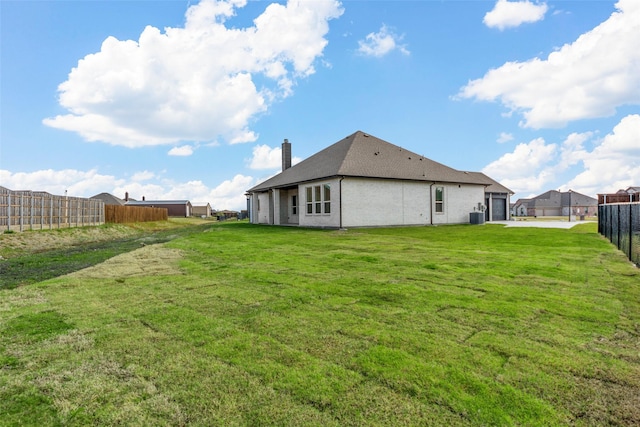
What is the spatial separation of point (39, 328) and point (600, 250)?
1307 centimetres

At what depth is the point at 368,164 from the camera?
72.5 ft

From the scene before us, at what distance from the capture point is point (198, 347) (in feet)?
11.0

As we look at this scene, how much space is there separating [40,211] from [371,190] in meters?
19.3

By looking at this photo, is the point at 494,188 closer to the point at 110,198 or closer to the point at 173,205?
the point at 173,205

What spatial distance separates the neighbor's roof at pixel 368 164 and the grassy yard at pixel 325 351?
14.7 meters

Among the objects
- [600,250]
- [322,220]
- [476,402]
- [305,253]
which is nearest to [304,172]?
[322,220]

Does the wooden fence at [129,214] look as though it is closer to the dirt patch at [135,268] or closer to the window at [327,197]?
the window at [327,197]

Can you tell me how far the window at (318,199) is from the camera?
21250 millimetres

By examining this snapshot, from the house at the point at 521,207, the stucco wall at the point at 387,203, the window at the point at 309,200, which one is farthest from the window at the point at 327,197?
the house at the point at 521,207

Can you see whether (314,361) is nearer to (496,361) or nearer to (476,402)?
(476,402)

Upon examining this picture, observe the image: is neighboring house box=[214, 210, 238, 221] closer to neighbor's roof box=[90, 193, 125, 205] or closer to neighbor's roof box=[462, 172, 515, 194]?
neighbor's roof box=[90, 193, 125, 205]

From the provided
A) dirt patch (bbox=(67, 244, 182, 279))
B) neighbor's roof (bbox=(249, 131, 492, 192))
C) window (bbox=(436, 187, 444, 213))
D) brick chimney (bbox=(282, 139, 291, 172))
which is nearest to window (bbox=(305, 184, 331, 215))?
neighbor's roof (bbox=(249, 131, 492, 192))

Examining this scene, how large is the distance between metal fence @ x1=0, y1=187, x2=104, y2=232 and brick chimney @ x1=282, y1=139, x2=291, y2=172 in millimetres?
15896

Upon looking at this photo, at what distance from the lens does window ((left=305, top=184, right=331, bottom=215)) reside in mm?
21250
